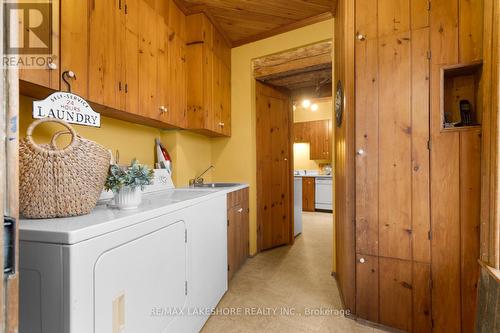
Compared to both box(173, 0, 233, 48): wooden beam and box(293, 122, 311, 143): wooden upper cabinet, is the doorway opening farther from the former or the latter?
box(293, 122, 311, 143): wooden upper cabinet

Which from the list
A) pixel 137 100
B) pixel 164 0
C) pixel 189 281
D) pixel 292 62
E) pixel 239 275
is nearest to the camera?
pixel 189 281

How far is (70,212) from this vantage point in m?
0.86

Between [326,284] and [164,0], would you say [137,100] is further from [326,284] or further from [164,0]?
[326,284]

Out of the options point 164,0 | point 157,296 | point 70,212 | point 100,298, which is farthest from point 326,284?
point 164,0

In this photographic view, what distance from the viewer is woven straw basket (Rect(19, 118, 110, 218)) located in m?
0.79

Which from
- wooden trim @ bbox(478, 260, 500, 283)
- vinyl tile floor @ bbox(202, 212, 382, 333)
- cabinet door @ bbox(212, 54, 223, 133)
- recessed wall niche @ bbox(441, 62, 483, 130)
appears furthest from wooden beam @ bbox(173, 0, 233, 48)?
wooden trim @ bbox(478, 260, 500, 283)

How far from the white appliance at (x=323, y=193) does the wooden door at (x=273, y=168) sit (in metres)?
2.45

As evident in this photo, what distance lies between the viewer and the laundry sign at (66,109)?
1.04 meters

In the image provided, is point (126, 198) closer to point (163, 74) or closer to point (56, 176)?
point (56, 176)

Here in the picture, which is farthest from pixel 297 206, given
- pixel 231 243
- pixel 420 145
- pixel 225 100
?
pixel 420 145

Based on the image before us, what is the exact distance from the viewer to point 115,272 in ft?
2.80

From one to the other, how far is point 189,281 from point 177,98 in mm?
1466

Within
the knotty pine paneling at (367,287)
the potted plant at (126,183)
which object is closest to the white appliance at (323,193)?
the knotty pine paneling at (367,287)

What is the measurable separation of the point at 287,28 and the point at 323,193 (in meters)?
3.82
